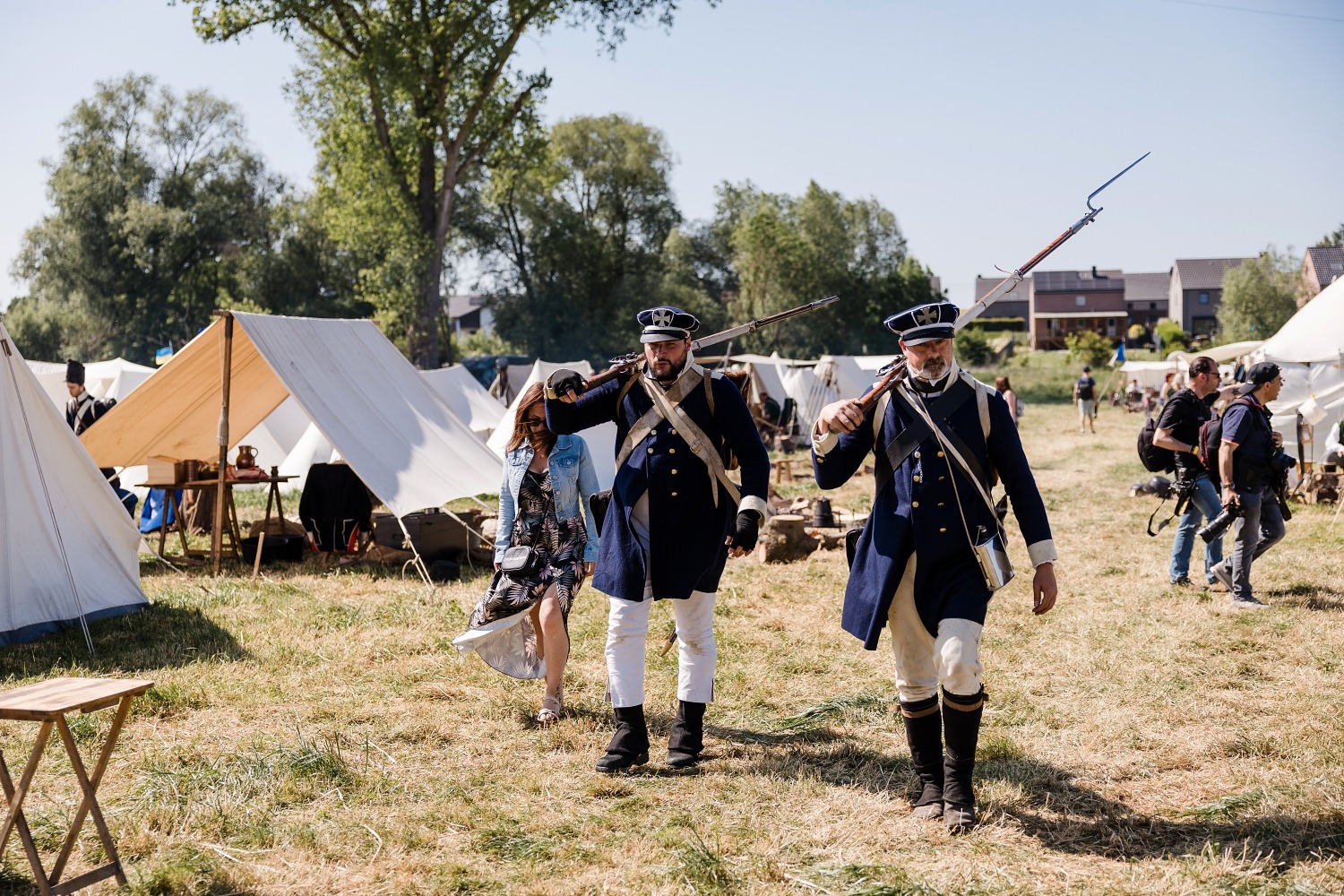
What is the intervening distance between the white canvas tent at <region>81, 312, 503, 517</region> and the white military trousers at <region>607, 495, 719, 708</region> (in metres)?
4.24

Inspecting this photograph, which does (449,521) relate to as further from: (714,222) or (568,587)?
(714,222)

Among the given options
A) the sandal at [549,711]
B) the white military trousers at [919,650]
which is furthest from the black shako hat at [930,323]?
the sandal at [549,711]

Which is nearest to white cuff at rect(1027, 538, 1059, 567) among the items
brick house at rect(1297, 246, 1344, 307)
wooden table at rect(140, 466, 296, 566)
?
wooden table at rect(140, 466, 296, 566)

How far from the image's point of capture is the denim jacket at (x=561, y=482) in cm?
512

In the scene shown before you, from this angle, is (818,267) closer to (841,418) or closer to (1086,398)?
(1086,398)

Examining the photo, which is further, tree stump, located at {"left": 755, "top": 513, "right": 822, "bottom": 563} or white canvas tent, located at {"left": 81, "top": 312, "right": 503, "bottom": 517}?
tree stump, located at {"left": 755, "top": 513, "right": 822, "bottom": 563}

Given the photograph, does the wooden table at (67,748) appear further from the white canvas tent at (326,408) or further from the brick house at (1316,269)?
the brick house at (1316,269)

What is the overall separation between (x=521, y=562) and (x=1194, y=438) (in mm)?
A: 4765

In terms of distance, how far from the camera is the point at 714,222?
50.5m

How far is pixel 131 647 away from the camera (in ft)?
21.2

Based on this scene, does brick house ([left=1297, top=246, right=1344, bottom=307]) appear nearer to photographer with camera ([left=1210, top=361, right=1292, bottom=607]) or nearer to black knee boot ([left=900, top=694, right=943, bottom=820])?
photographer with camera ([left=1210, top=361, right=1292, bottom=607])

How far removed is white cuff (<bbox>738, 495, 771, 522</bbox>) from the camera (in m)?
4.22

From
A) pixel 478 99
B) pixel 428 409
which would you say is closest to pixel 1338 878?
pixel 428 409

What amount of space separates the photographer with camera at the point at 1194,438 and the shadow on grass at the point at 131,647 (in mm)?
5774
